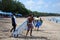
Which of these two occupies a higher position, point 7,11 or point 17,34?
point 17,34

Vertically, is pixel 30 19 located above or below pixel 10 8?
above

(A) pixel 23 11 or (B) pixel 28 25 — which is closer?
(B) pixel 28 25

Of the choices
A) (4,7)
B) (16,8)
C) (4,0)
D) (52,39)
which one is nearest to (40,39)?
(52,39)

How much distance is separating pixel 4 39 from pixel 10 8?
92246mm

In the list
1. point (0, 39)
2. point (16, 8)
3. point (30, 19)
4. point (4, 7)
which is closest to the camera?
point (0, 39)

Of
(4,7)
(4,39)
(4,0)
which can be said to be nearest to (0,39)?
(4,39)

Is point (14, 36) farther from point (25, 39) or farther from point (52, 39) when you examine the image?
point (52, 39)

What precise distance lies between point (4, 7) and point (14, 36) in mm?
86536

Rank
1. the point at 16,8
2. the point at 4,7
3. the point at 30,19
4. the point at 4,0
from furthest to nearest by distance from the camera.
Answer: the point at 16,8 → the point at 4,7 → the point at 4,0 → the point at 30,19

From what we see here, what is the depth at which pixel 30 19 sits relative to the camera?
16188mm

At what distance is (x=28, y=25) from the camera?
16328 millimetres

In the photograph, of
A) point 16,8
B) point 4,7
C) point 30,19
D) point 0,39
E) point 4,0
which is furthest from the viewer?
point 16,8

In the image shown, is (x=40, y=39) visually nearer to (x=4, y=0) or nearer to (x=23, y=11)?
(x=4, y=0)

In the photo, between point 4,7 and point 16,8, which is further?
point 16,8
